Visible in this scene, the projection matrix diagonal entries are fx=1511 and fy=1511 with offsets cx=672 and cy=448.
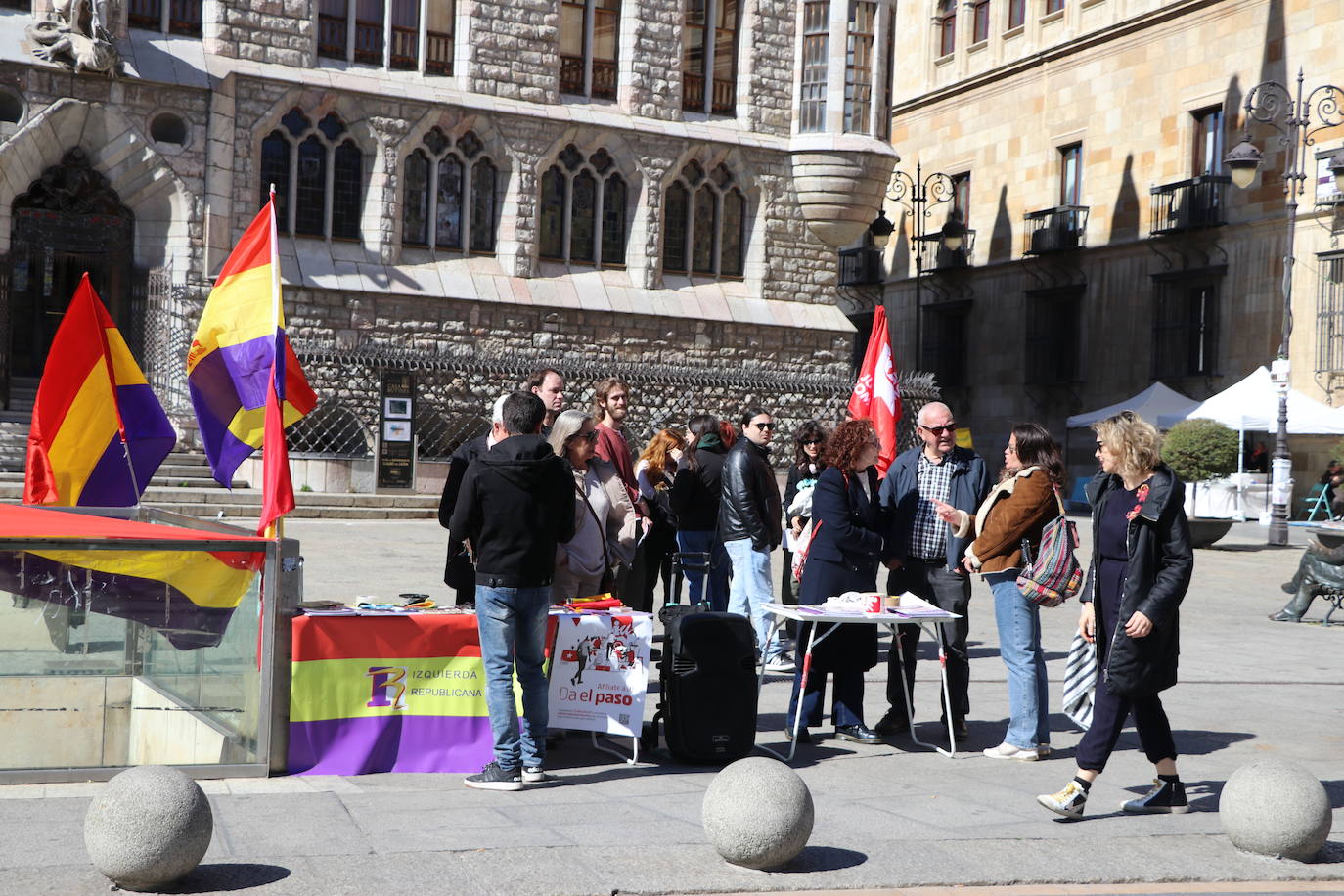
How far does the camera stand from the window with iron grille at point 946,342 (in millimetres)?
39562

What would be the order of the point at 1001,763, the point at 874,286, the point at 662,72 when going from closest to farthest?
the point at 1001,763 < the point at 662,72 < the point at 874,286

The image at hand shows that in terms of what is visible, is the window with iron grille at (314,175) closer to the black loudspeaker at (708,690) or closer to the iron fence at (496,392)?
the iron fence at (496,392)

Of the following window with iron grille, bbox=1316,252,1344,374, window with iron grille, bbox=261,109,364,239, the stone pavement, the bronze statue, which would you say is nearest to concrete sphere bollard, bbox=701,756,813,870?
the stone pavement

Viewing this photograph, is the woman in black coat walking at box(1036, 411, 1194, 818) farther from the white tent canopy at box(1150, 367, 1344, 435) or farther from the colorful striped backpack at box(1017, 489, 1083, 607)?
→ the white tent canopy at box(1150, 367, 1344, 435)

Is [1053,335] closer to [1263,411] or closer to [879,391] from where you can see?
[1263,411]

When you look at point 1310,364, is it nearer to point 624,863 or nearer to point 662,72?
point 662,72

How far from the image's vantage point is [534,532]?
22.0ft

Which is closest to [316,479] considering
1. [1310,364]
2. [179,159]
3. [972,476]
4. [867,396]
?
[179,159]

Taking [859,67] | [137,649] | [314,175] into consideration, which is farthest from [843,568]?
[859,67]

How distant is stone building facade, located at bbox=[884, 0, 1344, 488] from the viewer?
99.8ft

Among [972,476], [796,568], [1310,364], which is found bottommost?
[796,568]

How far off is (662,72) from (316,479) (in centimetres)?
1039

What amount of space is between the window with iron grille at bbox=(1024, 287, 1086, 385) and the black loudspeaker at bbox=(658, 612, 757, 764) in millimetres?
30003

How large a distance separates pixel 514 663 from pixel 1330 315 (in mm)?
26431
